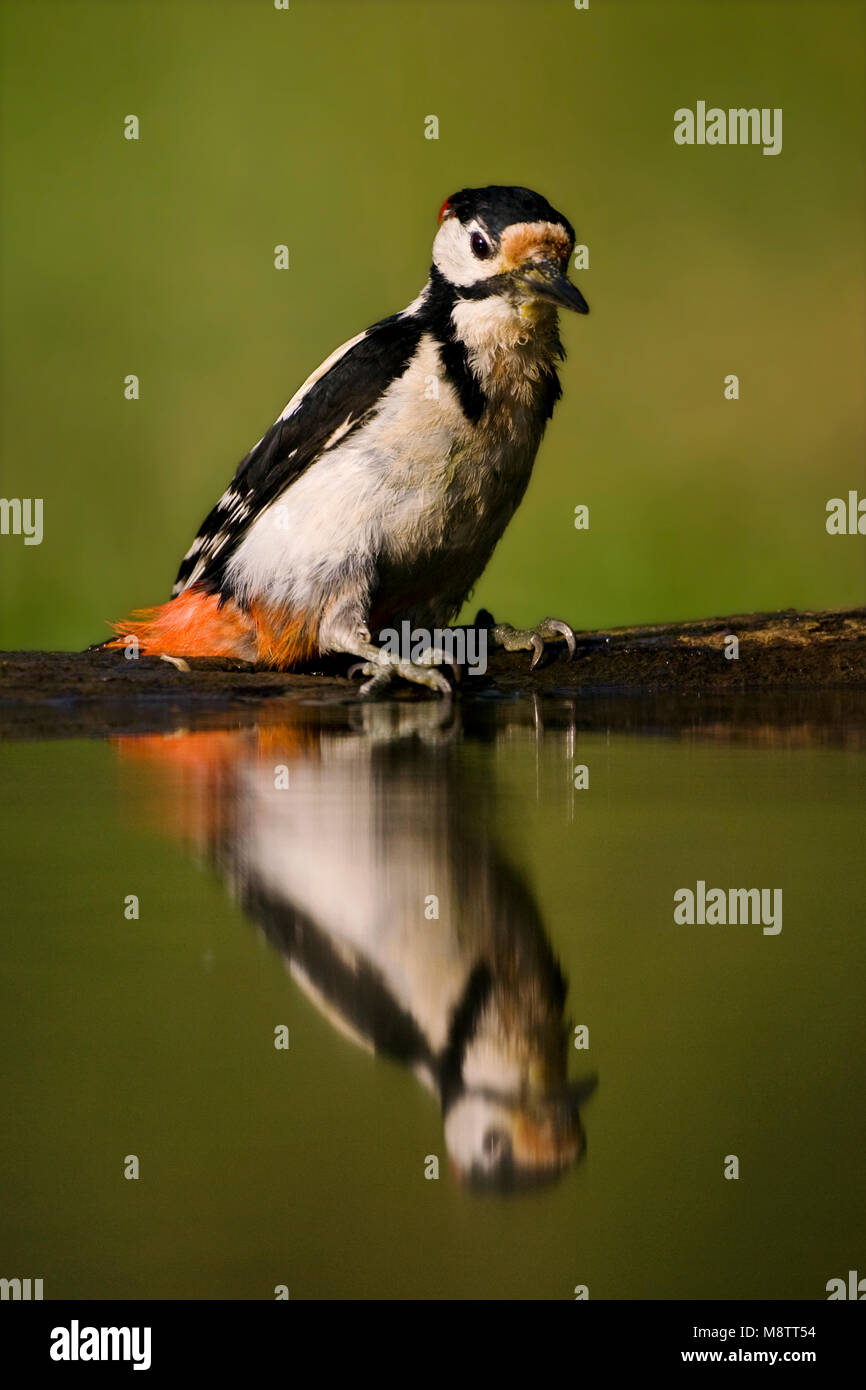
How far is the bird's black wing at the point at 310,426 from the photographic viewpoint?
11.5ft

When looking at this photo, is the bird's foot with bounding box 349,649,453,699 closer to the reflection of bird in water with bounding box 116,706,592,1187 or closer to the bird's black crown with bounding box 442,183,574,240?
the reflection of bird in water with bounding box 116,706,592,1187

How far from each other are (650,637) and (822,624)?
347 mm

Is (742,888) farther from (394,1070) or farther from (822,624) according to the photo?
(822,624)

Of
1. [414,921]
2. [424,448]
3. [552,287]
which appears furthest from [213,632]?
[414,921]

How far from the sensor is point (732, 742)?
7.96ft

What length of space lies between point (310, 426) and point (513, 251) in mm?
599

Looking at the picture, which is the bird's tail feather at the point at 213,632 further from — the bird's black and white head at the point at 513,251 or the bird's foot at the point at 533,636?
the bird's black and white head at the point at 513,251

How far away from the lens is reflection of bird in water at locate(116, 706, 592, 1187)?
1.14 m

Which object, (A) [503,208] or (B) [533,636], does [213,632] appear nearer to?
(B) [533,636]

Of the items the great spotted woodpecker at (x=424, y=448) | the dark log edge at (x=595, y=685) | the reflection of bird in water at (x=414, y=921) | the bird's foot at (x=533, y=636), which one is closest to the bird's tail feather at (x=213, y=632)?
the great spotted woodpecker at (x=424, y=448)

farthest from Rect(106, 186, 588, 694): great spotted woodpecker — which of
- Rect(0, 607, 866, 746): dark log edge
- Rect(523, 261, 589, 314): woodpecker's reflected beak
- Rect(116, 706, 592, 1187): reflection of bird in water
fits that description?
Rect(116, 706, 592, 1187): reflection of bird in water

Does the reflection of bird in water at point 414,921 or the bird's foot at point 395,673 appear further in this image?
the bird's foot at point 395,673

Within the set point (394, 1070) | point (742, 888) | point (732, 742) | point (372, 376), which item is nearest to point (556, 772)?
point (732, 742)

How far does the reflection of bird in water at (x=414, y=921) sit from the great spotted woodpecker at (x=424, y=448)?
1.12 metres
